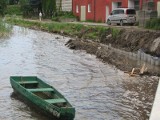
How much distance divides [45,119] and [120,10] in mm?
29142

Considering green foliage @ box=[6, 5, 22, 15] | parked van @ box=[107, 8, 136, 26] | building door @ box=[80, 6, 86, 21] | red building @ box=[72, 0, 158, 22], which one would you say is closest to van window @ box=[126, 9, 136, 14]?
parked van @ box=[107, 8, 136, 26]

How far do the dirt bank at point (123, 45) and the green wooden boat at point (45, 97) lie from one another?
793 cm

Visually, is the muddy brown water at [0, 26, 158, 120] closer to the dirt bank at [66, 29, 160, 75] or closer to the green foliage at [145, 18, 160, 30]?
the dirt bank at [66, 29, 160, 75]

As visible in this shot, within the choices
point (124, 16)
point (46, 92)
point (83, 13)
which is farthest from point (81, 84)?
point (83, 13)

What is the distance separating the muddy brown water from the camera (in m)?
15.8

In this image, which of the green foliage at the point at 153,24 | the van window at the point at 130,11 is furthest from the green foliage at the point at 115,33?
the van window at the point at 130,11

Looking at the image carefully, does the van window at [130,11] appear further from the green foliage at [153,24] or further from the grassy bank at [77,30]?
the green foliage at [153,24]

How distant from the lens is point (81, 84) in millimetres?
20859

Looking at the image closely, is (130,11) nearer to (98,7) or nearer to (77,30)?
(77,30)

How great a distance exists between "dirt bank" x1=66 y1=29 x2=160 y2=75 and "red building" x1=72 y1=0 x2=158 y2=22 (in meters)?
6.94

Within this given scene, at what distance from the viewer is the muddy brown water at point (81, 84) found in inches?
622

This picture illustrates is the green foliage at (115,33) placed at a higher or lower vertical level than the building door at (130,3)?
lower

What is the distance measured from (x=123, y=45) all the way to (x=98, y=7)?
19.0m

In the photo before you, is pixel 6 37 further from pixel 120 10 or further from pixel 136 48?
pixel 136 48
